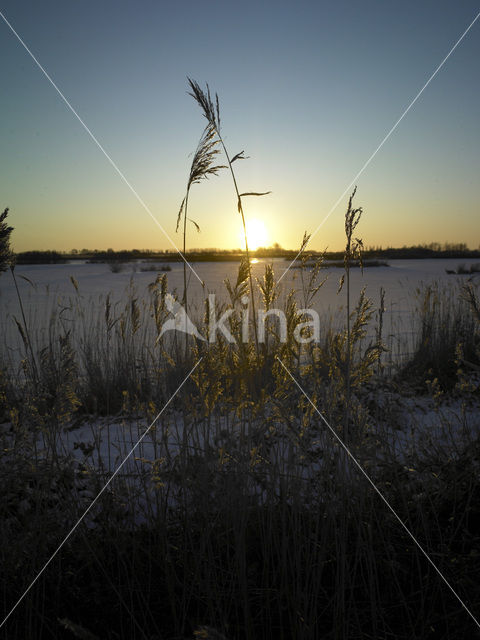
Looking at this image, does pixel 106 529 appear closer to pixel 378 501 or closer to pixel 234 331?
pixel 234 331

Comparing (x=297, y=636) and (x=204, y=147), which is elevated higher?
(x=204, y=147)

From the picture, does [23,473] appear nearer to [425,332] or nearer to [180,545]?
[180,545]

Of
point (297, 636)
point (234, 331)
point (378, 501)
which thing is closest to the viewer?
point (297, 636)

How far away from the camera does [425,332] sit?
528 cm

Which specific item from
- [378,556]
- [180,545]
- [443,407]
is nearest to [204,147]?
[180,545]

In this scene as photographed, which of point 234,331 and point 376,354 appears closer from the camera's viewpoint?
point 376,354

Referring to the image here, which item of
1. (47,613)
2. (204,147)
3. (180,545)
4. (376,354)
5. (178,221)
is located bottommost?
(47,613)

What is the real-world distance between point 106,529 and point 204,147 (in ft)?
5.85

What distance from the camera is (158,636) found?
151 cm

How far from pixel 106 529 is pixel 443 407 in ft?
10.5

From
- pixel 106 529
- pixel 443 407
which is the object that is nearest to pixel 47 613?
pixel 106 529

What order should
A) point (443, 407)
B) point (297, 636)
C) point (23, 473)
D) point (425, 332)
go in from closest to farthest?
1. point (297, 636)
2. point (23, 473)
3. point (443, 407)
4. point (425, 332)

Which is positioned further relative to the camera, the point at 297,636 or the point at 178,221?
the point at 178,221

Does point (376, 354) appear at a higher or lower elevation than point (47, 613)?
higher
